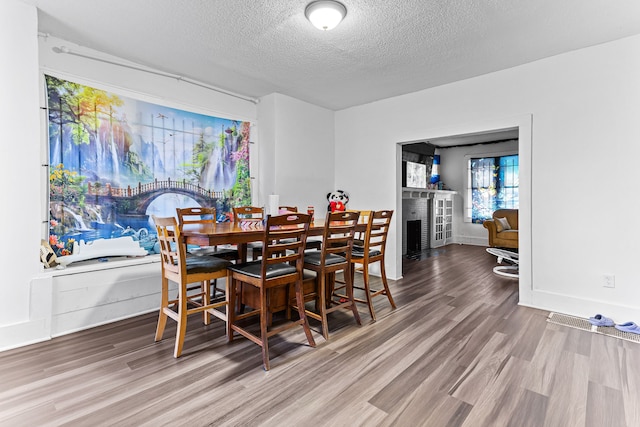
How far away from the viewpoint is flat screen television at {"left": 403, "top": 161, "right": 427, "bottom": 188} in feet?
21.8

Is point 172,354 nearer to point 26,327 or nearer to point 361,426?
point 26,327

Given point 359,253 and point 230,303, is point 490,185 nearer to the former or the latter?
point 359,253

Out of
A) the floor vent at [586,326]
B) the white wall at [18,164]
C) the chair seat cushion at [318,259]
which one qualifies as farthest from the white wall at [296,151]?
the floor vent at [586,326]

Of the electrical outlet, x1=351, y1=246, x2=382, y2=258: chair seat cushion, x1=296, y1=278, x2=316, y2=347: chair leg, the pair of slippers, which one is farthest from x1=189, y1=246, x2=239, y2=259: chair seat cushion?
the electrical outlet

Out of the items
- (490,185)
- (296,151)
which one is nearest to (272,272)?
(296,151)

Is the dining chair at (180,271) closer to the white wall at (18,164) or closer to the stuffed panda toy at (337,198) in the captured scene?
the white wall at (18,164)

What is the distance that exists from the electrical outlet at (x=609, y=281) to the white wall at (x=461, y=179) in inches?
184

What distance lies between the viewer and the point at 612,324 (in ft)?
9.05

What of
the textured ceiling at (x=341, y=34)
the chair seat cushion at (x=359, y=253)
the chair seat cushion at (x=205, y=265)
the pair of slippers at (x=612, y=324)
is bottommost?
the pair of slippers at (x=612, y=324)

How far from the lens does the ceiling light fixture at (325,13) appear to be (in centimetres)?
226

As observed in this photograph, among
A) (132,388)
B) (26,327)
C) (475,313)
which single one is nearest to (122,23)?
(26,327)

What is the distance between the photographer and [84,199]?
2.93m

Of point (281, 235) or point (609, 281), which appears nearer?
point (281, 235)

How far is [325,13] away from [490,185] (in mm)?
6583
